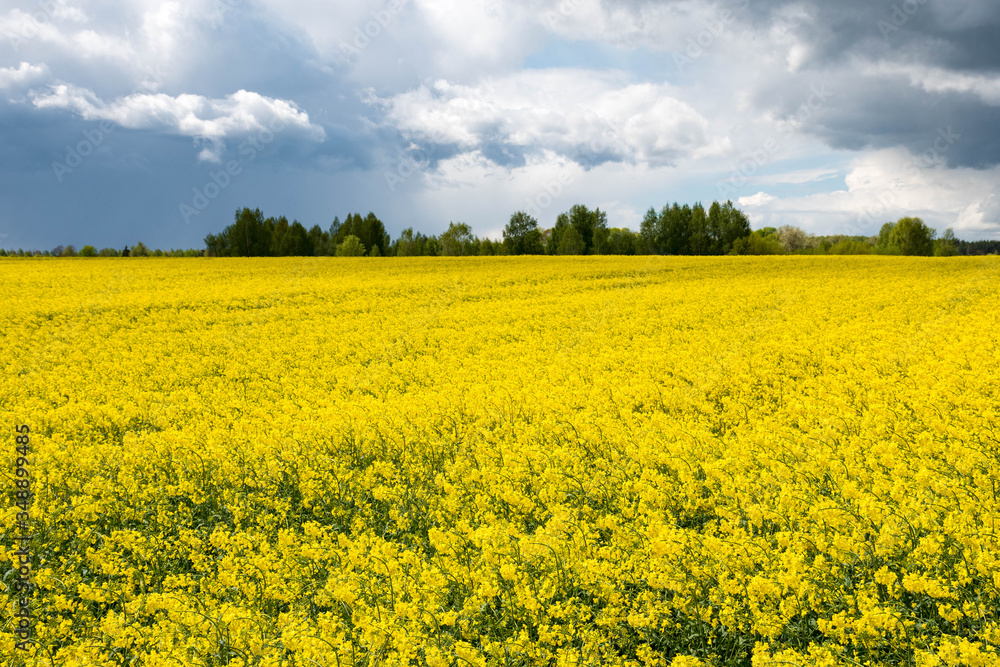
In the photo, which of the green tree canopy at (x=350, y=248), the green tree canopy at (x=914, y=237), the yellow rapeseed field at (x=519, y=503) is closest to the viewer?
the yellow rapeseed field at (x=519, y=503)

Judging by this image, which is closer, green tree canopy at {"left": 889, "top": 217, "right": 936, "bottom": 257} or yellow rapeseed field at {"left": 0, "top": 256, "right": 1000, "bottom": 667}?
yellow rapeseed field at {"left": 0, "top": 256, "right": 1000, "bottom": 667}

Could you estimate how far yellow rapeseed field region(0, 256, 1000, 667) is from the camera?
4.73m

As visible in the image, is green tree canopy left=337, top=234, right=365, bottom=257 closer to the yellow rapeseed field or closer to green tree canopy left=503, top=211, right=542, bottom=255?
green tree canopy left=503, top=211, right=542, bottom=255

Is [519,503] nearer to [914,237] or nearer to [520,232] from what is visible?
[520,232]

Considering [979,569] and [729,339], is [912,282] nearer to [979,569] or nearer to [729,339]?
[729,339]

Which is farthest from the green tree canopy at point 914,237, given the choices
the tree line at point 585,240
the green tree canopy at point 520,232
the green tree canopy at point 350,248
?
the green tree canopy at point 350,248

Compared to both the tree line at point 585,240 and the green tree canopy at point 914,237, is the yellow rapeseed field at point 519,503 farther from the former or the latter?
the green tree canopy at point 914,237

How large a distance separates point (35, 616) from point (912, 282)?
38.6 m

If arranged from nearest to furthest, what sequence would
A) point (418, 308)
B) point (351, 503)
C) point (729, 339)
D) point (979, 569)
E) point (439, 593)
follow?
point (979, 569)
point (439, 593)
point (351, 503)
point (729, 339)
point (418, 308)

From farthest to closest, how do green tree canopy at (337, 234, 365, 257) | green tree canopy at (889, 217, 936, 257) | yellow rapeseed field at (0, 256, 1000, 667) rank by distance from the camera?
green tree canopy at (889, 217, 936, 257), green tree canopy at (337, 234, 365, 257), yellow rapeseed field at (0, 256, 1000, 667)

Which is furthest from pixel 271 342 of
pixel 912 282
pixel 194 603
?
pixel 912 282

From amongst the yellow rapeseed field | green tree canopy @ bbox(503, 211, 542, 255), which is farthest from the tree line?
the yellow rapeseed field

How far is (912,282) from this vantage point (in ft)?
100.0

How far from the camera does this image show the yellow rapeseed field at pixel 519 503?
4727 millimetres
